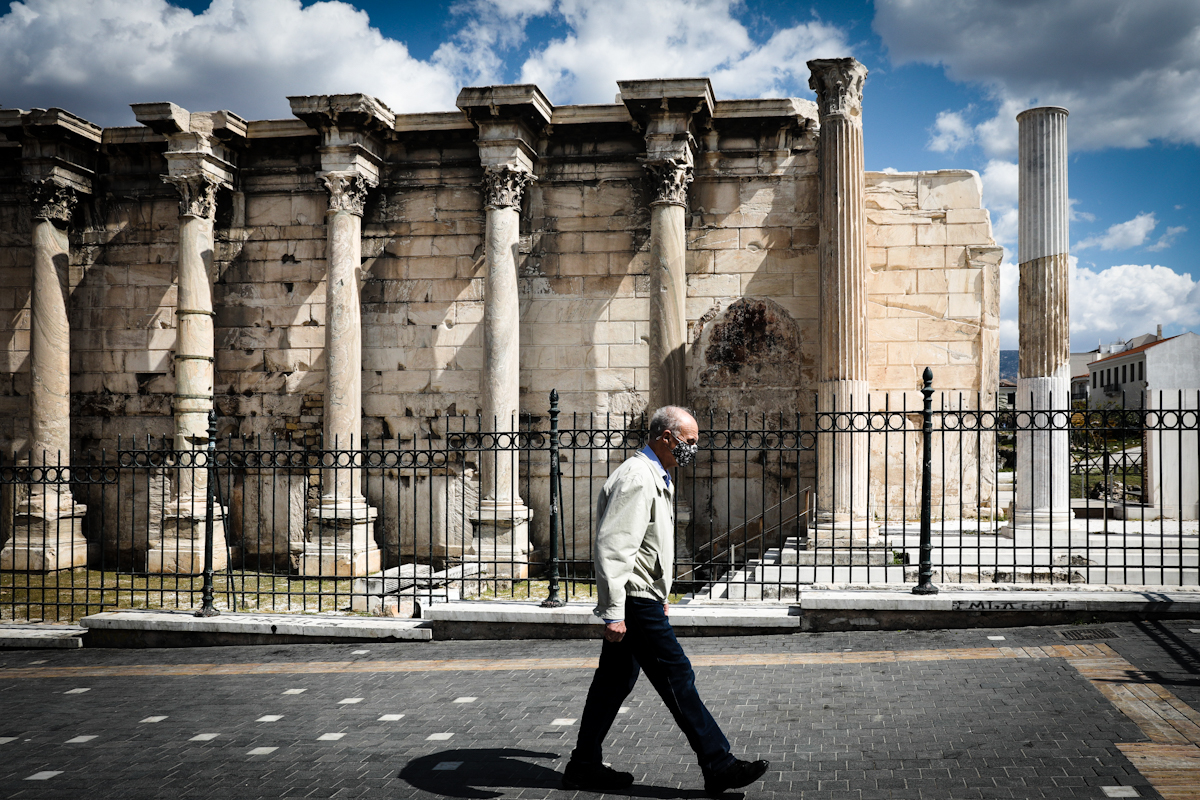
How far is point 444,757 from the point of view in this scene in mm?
4781

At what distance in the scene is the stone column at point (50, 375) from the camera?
1339cm

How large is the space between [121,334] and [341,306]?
442 cm

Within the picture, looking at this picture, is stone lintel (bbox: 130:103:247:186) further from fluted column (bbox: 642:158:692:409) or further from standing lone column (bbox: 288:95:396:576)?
fluted column (bbox: 642:158:692:409)

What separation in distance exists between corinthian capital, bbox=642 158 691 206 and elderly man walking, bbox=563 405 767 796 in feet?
28.2

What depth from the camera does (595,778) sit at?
4207mm

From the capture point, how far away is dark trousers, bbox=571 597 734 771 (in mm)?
4031

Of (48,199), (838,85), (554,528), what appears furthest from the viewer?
(48,199)

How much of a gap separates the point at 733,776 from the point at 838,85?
32.1ft

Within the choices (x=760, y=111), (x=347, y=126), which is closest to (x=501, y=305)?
(x=347, y=126)

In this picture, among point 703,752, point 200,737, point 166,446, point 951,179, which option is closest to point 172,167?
point 166,446

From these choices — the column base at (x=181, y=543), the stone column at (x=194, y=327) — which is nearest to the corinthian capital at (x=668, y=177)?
the stone column at (x=194, y=327)

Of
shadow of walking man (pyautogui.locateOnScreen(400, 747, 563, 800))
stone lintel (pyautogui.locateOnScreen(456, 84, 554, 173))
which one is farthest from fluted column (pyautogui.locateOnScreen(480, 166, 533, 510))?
shadow of walking man (pyautogui.locateOnScreen(400, 747, 563, 800))

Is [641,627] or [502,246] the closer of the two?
[641,627]

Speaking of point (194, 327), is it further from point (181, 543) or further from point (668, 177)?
point (668, 177)
